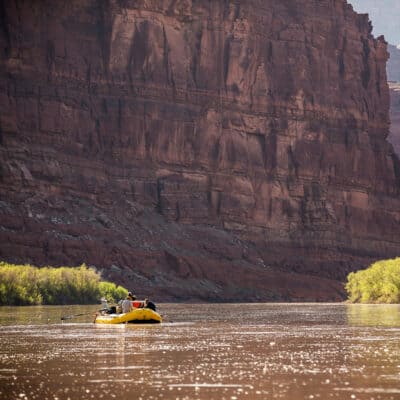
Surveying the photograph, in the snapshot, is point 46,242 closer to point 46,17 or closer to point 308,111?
point 46,17

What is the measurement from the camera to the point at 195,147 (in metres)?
167

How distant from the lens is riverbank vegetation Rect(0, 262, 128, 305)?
331ft

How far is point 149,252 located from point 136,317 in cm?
8407

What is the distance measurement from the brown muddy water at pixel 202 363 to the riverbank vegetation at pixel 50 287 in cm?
4217

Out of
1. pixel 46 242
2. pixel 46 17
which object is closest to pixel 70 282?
pixel 46 242

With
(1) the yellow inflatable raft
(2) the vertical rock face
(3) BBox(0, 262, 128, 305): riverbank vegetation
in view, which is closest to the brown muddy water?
(1) the yellow inflatable raft

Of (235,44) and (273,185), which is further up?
(235,44)

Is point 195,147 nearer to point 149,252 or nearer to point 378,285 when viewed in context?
point 149,252

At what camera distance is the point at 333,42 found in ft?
612

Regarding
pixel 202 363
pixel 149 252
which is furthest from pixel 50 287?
pixel 202 363

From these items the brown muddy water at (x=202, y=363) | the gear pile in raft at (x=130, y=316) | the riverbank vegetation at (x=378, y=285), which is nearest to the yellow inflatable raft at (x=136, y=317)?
the gear pile in raft at (x=130, y=316)

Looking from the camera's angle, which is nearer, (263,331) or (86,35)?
(263,331)

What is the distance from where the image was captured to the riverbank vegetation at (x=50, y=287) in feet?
331

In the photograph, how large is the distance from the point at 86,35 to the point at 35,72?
350 inches
